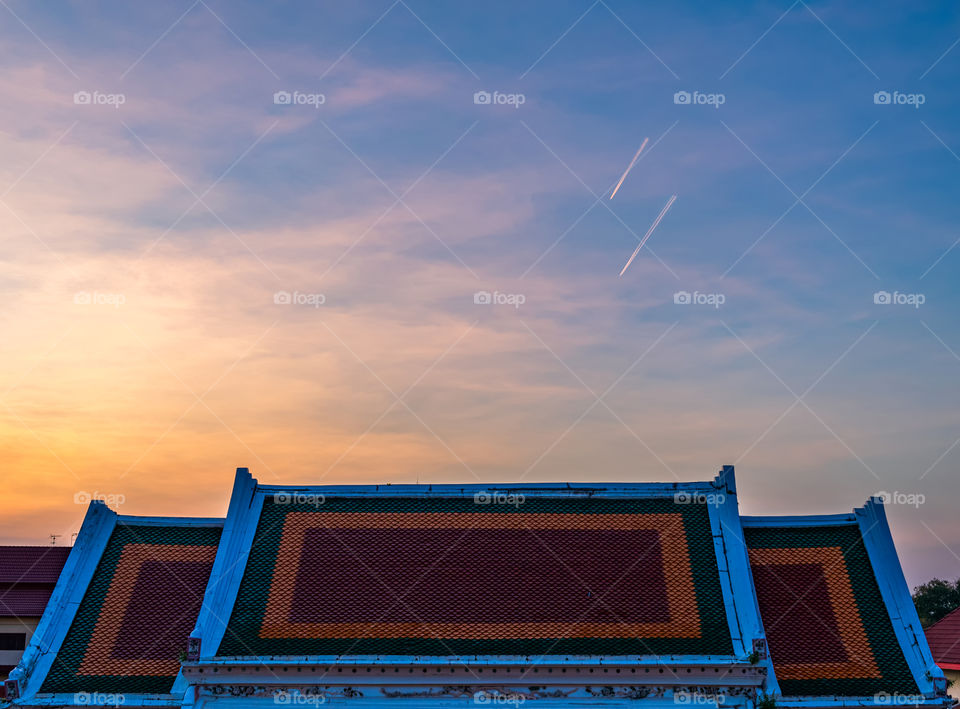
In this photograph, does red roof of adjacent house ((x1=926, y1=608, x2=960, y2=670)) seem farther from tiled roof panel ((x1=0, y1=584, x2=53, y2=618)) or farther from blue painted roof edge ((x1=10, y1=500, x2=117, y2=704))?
tiled roof panel ((x1=0, y1=584, x2=53, y2=618))

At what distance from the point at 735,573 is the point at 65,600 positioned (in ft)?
71.2

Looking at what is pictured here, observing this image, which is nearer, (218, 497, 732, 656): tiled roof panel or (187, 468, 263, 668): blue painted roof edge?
(218, 497, 732, 656): tiled roof panel

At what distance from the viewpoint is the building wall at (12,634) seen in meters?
39.1

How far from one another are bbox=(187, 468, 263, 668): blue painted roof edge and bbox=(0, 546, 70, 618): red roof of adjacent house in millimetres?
12351

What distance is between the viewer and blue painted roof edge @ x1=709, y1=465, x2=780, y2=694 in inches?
1133

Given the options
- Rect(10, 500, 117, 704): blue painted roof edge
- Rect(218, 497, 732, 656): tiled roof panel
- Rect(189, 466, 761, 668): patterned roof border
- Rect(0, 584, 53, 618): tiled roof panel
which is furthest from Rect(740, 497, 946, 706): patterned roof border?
Rect(0, 584, 53, 618): tiled roof panel

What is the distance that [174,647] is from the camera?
3083 centimetres

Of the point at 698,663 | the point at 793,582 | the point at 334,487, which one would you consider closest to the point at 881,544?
the point at 793,582

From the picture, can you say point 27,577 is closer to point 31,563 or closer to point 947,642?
point 31,563

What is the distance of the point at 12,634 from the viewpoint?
39.5m

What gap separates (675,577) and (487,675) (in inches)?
276

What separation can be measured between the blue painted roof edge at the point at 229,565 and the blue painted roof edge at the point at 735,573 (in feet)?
50.7

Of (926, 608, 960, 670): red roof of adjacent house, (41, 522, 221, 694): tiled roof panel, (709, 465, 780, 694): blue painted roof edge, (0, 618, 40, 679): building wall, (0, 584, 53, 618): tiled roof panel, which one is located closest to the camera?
(709, 465, 780, 694): blue painted roof edge

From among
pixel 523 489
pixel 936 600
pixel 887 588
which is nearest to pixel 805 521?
pixel 887 588
